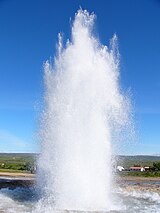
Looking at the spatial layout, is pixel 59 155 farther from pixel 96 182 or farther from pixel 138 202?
pixel 138 202

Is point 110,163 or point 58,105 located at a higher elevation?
point 58,105

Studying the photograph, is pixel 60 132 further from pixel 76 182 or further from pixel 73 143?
pixel 76 182

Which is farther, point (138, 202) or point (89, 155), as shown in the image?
point (138, 202)

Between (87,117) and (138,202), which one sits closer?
(87,117)

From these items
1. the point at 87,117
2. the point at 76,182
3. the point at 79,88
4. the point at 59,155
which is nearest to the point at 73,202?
the point at 76,182

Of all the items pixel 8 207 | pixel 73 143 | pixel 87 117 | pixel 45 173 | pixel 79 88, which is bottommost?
pixel 8 207

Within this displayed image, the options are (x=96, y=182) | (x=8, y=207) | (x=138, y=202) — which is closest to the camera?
(x=8, y=207)

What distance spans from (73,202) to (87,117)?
437 cm

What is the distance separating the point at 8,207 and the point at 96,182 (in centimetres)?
449

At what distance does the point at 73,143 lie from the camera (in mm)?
21094

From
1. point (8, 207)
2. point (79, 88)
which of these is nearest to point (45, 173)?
point (8, 207)

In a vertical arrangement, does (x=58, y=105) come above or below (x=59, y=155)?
above

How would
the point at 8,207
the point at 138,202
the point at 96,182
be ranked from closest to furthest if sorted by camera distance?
the point at 8,207 → the point at 96,182 → the point at 138,202

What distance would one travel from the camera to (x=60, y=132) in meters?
21.5
